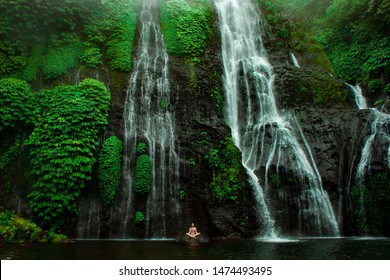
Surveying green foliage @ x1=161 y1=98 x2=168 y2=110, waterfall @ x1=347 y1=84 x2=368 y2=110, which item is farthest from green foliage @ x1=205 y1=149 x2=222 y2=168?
waterfall @ x1=347 y1=84 x2=368 y2=110

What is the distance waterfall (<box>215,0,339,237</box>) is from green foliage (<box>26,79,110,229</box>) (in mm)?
7805

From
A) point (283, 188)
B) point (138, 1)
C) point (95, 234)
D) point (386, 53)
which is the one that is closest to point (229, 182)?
point (283, 188)

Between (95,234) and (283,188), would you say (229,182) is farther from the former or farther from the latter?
(95,234)

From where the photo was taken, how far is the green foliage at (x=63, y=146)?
14234 millimetres

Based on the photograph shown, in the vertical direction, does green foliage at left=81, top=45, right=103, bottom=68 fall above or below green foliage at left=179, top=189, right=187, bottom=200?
above

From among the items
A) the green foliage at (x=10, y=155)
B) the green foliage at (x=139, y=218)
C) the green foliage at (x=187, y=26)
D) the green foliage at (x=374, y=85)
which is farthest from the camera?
the green foliage at (x=374, y=85)

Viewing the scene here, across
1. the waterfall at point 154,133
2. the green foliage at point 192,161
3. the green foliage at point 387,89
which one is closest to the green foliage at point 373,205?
the green foliage at point 387,89

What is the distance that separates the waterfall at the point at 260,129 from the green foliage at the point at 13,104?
1096 centimetres

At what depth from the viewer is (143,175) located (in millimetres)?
15586

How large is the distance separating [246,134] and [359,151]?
595cm

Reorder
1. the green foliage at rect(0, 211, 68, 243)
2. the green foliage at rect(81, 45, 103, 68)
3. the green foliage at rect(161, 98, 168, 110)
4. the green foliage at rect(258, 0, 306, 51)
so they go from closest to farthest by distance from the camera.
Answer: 1. the green foliage at rect(0, 211, 68, 243)
2. the green foliage at rect(161, 98, 168, 110)
3. the green foliage at rect(81, 45, 103, 68)
4. the green foliage at rect(258, 0, 306, 51)

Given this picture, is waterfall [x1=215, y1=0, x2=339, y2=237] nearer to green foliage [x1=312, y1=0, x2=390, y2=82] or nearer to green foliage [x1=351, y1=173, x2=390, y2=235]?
green foliage [x1=351, y1=173, x2=390, y2=235]

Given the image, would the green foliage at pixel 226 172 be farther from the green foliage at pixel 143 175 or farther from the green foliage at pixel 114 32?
the green foliage at pixel 114 32

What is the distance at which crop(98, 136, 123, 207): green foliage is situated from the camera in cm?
1512
